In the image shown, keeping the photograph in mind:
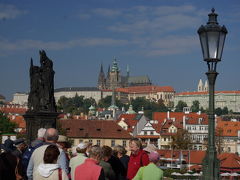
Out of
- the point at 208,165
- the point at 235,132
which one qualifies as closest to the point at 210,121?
the point at 208,165

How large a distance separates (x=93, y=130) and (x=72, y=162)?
50.8 m

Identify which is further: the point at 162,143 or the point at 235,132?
the point at 235,132

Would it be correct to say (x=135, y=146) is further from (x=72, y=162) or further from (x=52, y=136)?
(x=52, y=136)

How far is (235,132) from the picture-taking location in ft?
312

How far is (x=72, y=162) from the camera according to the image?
788 cm

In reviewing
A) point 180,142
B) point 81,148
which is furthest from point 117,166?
point 180,142

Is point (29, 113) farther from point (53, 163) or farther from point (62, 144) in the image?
point (53, 163)

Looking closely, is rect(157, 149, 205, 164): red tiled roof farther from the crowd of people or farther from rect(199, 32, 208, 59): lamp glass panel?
rect(199, 32, 208, 59): lamp glass panel

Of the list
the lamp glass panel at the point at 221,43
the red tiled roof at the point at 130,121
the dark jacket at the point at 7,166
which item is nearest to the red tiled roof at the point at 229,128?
the red tiled roof at the point at 130,121

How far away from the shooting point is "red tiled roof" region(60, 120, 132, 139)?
5781 centimetres

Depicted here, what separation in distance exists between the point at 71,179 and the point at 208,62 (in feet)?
8.57

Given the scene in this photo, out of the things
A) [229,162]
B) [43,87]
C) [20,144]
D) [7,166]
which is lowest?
[229,162]

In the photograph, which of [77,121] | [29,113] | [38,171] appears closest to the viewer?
[38,171]

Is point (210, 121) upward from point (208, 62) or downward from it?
downward
